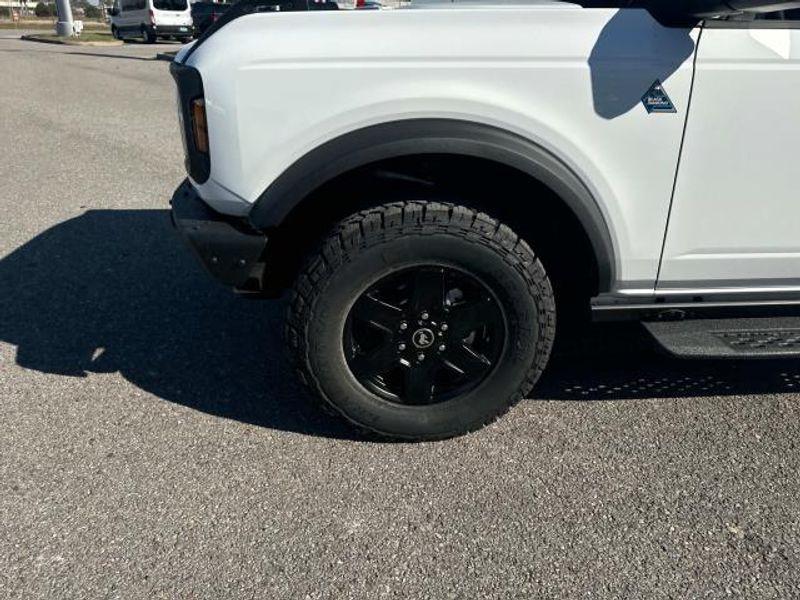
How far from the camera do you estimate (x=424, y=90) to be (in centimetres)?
219

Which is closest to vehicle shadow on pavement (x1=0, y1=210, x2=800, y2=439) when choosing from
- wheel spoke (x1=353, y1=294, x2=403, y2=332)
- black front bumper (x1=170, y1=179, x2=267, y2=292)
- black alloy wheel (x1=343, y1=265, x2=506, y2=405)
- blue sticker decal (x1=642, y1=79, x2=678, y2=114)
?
black alloy wheel (x1=343, y1=265, x2=506, y2=405)

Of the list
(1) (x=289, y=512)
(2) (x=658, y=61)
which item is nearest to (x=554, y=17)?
(2) (x=658, y=61)

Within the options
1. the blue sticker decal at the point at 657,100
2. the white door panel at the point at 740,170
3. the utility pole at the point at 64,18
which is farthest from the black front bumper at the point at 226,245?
the utility pole at the point at 64,18

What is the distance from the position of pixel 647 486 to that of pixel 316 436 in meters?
1.24

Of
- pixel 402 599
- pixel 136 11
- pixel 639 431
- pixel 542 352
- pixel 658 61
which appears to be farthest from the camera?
pixel 136 11

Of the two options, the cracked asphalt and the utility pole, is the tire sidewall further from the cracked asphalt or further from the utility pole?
the utility pole

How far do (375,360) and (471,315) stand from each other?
0.39 metres

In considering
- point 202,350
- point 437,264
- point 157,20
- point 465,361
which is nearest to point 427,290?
point 437,264

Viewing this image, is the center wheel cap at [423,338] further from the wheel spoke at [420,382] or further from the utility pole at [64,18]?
the utility pole at [64,18]

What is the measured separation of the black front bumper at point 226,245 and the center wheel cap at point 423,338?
61cm

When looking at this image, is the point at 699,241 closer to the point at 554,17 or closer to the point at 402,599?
the point at 554,17

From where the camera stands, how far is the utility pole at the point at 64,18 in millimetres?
27750

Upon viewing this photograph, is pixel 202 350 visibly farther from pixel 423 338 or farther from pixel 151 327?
pixel 423 338

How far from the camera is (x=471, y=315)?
2.45m
